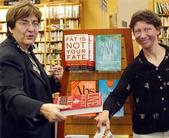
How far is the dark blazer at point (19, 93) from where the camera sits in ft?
6.14

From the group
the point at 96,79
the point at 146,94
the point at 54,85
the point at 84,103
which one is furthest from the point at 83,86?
the point at 84,103

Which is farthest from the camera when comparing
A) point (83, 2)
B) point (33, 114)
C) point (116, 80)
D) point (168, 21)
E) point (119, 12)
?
point (83, 2)

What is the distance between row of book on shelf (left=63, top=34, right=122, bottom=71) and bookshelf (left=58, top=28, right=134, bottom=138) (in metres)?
0.05

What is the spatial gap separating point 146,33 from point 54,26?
842 cm

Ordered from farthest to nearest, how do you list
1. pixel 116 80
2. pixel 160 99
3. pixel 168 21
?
pixel 168 21 < pixel 116 80 < pixel 160 99

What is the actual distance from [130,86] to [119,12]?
37.7 inches

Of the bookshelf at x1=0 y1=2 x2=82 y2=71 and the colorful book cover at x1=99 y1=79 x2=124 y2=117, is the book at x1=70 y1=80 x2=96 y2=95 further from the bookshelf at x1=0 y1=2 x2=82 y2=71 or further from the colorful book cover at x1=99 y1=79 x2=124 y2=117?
the bookshelf at x1=0 y1=2 x2=82 y2=71

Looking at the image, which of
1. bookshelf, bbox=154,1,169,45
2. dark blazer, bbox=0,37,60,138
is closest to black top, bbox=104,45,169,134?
dark blazer, bbox=0,37,60,138

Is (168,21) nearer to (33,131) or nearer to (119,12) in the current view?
(119,12)

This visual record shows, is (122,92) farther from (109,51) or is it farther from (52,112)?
(52,112)

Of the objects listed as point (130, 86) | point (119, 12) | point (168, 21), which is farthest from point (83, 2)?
point (130, 86)

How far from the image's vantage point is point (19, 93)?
73.4 inches

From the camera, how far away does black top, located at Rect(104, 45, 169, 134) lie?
2.45 m

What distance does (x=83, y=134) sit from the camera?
297 cm
